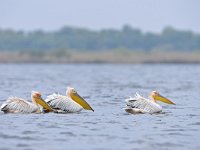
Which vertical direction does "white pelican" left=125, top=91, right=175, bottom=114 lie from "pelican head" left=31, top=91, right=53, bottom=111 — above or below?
below

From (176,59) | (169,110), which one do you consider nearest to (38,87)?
(169,110)

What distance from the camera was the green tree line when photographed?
102188 millimetres

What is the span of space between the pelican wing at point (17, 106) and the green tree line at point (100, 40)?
273 ft

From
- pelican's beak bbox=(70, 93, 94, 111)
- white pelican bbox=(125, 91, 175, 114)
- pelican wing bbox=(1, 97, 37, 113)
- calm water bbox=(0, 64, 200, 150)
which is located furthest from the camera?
pelican's beak bbox=(70, 93, 94, 111)

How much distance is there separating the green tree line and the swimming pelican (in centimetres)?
8297

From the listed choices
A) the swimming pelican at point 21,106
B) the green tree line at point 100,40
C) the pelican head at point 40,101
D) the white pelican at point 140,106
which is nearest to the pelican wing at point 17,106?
the swimming pelican at point 21,106

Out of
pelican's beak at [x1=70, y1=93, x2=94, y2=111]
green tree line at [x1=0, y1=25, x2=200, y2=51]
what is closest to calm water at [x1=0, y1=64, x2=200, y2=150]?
pelican's beak at [x1=70, y1=93, x2=94, y2=111]

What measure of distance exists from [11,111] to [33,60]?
4856cm

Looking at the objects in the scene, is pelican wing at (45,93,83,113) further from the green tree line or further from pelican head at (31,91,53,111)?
the green tree line

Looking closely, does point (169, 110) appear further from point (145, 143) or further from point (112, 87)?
point (112, 87)

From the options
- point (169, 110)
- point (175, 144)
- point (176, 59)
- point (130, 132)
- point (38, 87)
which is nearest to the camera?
point (175, 144)

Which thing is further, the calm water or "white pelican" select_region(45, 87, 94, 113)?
"white pelican" select_region(45, 87, 94, 113)

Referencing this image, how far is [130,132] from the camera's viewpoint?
12672 millimetres

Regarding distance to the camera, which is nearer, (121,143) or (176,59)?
(121,143)
